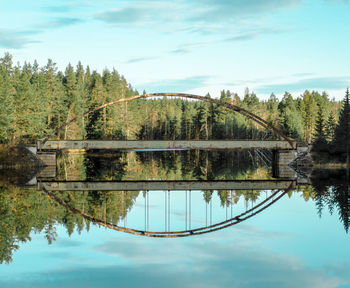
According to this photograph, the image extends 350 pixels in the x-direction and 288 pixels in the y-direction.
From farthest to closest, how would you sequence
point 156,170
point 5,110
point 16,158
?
point 5,110 < point 156,170 < point 16,158

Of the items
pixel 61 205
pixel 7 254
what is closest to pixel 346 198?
pixel 61 205

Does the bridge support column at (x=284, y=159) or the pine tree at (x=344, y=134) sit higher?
the pine tree at (x=344, y=134)

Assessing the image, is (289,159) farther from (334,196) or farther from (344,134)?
(334,196)

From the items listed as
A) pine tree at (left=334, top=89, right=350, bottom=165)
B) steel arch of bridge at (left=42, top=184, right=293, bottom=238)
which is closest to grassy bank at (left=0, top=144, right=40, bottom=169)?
steel arch of bridge at (left=42, top=184, right=293, bottom=238)

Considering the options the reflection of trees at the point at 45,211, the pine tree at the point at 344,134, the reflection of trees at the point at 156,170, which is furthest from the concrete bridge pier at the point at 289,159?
the reflection of trees at the point at 45,211

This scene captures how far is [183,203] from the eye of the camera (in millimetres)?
28328

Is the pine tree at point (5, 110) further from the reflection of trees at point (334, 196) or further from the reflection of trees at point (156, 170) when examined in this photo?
the reflection of trees at point (334, 196)

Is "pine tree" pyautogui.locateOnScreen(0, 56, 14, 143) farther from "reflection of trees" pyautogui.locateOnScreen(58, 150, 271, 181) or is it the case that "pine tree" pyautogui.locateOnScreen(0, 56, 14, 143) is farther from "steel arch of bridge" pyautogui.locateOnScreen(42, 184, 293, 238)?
"steel arch of bridge" pyautogui.locateOnScreen(42, 184, 293, 238)

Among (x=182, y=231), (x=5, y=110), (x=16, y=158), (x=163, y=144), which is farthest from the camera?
(x=5, y=110)

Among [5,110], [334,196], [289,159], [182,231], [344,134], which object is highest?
[5,110]

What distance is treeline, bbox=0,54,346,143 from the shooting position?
66750mm

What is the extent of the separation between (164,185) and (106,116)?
53.2 meters

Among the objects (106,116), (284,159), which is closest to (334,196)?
(284,159)

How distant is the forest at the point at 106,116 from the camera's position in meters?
60.2
